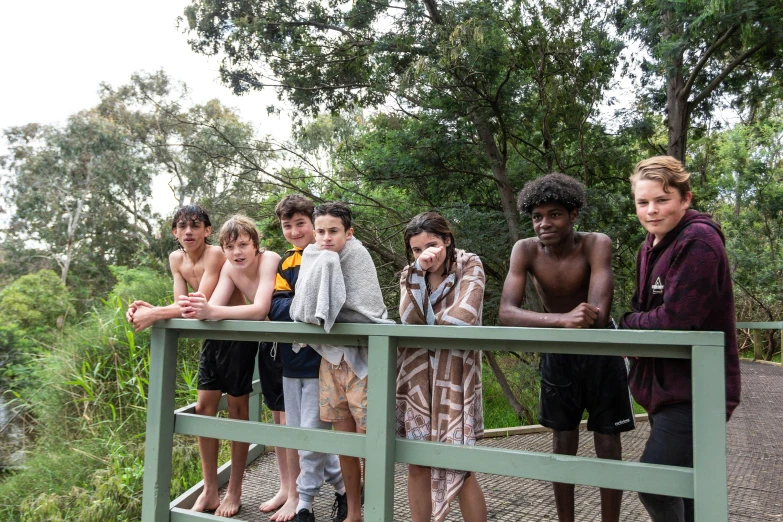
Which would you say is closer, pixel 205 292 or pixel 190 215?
pixel 205 292

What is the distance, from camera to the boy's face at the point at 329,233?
8.79 feet

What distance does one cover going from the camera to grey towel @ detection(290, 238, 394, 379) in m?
2.39

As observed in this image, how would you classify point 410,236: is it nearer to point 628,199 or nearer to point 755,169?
point 628,199

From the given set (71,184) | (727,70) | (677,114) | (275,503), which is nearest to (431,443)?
(275,503)

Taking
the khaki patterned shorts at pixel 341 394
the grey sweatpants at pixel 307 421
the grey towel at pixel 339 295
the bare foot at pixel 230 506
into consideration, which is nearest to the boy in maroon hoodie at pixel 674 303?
the grey towel at pixel 339 295

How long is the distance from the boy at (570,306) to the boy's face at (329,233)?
0.78 m

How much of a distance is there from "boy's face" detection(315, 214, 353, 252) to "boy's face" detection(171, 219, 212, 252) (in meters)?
1.09

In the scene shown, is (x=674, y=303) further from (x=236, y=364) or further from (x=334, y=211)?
(x=236, y=364)

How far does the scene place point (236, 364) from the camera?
3326 millimetres

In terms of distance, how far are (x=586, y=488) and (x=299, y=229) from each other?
2.40 metres

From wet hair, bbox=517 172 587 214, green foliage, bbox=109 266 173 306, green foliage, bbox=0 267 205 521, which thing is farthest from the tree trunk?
green foliage, bbox=109 266 173 306

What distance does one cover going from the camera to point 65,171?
23391 mm

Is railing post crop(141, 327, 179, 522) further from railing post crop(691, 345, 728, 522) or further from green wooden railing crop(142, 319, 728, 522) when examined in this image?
railing post crop(691, 345, 728, 522)

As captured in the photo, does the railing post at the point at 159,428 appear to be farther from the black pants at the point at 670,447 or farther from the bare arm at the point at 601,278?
the black pants at the point at 670,447
